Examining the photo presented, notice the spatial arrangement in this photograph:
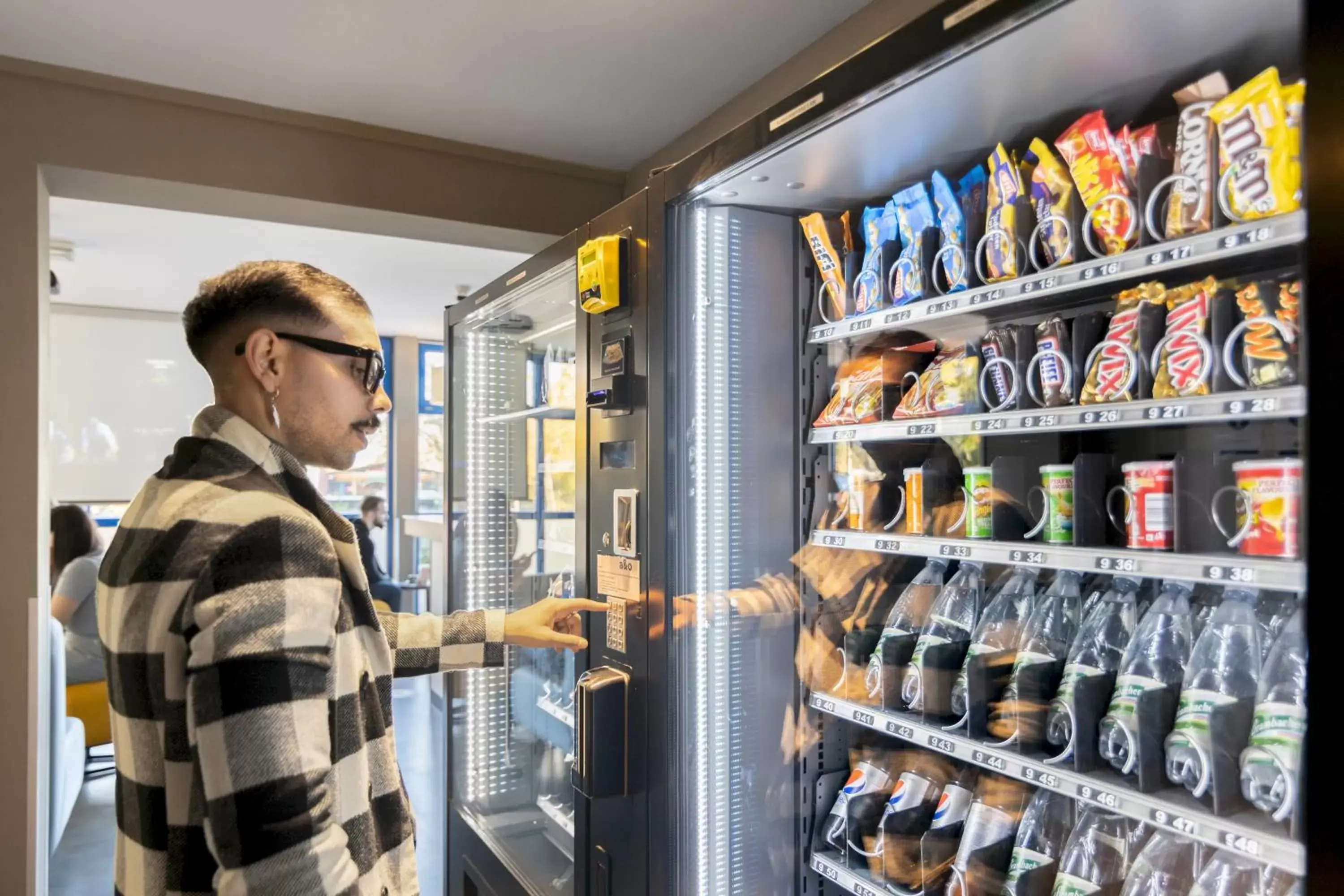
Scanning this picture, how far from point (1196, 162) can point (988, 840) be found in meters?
1.10

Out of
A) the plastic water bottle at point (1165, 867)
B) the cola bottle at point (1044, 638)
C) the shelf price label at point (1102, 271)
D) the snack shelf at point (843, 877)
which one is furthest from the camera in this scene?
the snack shelf at point (843, 877)

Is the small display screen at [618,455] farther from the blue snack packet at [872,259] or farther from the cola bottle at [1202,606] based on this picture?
the cola bottle at [1202,606]

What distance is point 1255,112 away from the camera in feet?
3.44

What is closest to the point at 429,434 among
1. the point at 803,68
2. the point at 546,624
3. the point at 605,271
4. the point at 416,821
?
the point at 416,821

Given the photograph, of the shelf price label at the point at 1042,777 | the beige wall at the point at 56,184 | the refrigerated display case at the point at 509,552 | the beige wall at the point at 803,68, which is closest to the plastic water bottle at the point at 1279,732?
the shelf price label at the point at 1042,777

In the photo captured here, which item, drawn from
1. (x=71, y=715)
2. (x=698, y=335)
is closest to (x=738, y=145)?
(x=698, y=335)

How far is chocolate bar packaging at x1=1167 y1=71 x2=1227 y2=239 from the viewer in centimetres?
112

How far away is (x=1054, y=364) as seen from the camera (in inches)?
53.4

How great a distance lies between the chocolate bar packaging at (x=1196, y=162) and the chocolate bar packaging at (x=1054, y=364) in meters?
0.23

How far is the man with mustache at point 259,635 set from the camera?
1.07m

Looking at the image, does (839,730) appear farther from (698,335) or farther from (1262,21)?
(1262,21)

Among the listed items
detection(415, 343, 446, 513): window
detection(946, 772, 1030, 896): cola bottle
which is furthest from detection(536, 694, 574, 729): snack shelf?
detection(415, 343, 446, 513): window

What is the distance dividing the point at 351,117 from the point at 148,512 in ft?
6.31

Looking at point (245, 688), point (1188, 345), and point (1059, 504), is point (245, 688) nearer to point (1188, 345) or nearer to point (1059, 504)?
point (1059, 504)
